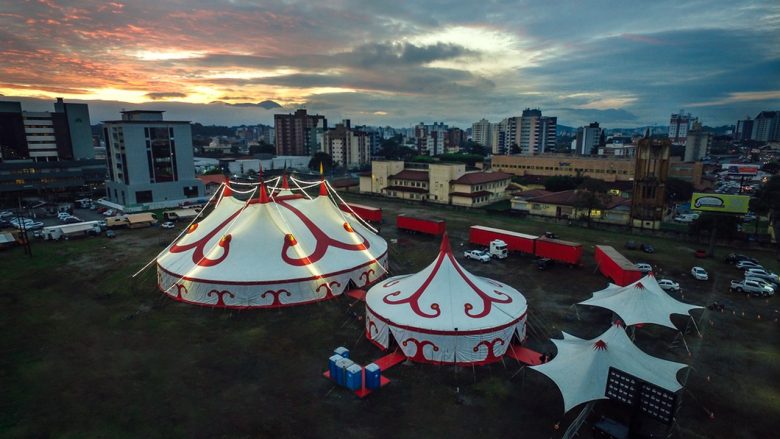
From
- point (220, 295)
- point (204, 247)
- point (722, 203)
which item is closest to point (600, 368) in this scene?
point (220, 295)

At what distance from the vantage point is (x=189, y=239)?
30297mm

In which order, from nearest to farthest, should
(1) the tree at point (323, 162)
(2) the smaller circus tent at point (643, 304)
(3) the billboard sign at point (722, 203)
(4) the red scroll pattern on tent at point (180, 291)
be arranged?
(2) the smaller circus tent at point (643, 304) < (4) the red scroll pattern on tent at point (180, 291) < (3) the billboard sign at point (722, 203) < (1) the tree at point (323, 162)

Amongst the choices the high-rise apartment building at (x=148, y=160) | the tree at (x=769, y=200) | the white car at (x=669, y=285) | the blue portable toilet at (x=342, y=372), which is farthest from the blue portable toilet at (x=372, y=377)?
the high-rise apartment building at (x=148, y=160)

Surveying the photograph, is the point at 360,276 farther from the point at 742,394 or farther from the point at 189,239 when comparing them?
the point at 742,394

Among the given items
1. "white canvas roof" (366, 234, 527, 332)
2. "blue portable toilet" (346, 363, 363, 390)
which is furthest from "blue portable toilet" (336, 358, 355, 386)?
"white canvas roof" (366, 234, 527, 332)

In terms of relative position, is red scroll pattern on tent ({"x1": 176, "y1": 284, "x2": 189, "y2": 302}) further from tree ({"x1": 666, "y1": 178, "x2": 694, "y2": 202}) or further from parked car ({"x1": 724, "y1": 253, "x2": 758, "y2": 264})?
tree ({"x1": 666, "y1": 178, "x2": 694, "y2": 202})

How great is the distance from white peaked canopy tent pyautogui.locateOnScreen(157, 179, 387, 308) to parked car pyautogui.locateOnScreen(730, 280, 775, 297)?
2539 cm

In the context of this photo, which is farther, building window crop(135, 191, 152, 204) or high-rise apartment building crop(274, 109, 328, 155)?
high-rise apartment building crop(274, 109, 328, 155)

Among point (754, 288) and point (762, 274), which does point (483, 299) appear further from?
point (762, 274)

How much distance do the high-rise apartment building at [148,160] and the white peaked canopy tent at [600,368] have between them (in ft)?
207

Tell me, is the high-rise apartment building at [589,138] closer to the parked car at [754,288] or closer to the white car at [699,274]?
the white car at [699,274]

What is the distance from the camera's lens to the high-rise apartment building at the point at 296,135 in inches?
6181

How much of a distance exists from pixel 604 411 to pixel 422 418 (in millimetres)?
7285

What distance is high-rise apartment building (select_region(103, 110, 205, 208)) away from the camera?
5925 cm
